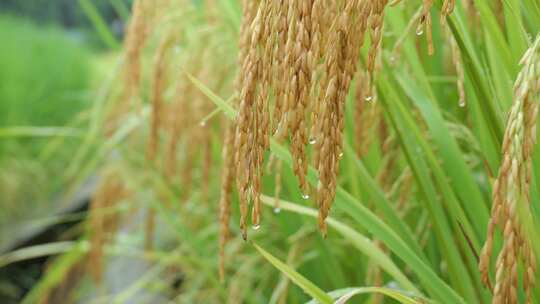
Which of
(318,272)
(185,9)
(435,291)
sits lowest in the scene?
(318,272)

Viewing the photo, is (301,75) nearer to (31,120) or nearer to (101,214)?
(101,214)

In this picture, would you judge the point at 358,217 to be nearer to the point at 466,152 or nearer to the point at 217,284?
the point at 466,152

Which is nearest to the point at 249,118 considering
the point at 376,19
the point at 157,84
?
the point at 376,19

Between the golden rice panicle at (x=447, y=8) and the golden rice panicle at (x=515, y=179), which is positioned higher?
the golden rice panicle at (x=447, y=8)

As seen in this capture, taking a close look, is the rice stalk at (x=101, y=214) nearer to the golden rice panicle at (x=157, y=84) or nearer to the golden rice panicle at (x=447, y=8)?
the golden rice panicle at (x=157, y=84)

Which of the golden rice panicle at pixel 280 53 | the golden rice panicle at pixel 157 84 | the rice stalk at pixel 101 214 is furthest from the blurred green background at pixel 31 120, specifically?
the golden rice panicle at pixel 280 53

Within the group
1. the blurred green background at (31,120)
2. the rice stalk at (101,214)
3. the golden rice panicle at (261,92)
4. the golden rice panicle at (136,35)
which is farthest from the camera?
the blurred green background at (31,120)

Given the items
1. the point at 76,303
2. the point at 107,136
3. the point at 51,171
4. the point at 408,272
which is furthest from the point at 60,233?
the point at 408,272
